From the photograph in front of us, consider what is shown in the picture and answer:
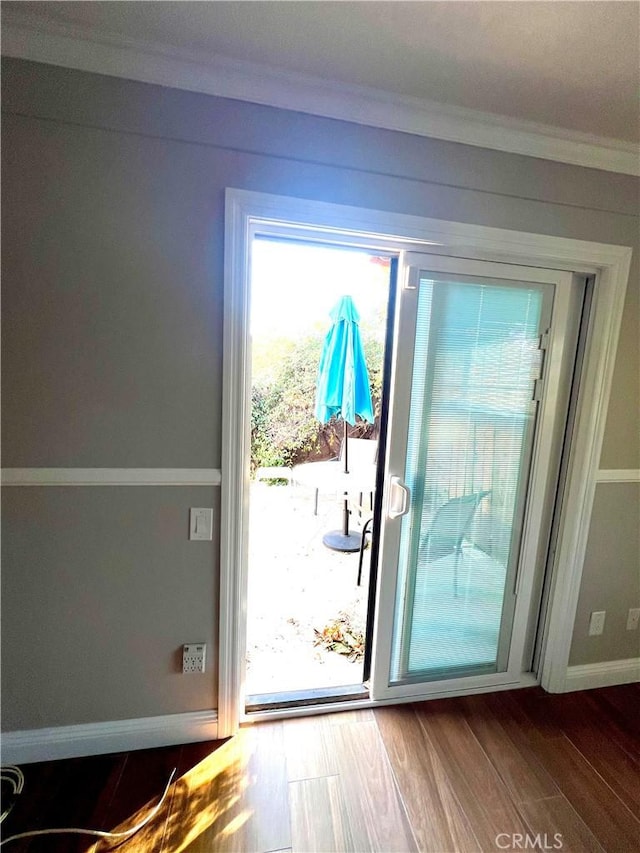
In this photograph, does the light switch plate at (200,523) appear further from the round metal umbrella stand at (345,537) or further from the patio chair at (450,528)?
the round metal umbrella stand at (345,537)

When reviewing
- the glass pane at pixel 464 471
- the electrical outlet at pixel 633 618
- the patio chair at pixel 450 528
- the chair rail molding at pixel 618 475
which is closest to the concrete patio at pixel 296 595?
the glass pane at pixel 464 471

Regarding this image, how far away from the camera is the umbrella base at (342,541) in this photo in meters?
3.21

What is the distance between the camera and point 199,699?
1539 mm

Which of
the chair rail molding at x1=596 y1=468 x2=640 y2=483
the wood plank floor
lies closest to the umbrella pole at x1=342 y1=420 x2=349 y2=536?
the wood plank floor

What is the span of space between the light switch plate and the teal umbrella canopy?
1761 millimetres

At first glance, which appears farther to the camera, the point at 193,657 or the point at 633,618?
the point at 633,618

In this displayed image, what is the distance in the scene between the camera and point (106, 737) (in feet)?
4.84

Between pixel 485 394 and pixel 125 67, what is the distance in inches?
68.1

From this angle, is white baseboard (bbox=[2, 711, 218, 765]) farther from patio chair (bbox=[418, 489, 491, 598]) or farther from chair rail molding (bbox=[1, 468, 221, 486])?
patio chair (bbox=[418, 489, 491, 598])

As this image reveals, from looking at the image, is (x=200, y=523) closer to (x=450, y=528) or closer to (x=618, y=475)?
(x=450, y=528)

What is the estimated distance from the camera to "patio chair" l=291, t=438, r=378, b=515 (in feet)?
9.73

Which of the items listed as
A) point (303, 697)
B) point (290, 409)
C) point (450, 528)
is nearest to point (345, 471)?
point (290, 409)

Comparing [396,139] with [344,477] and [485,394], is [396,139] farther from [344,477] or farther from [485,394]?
[344,477]

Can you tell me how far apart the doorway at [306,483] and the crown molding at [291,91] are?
0.44 m
